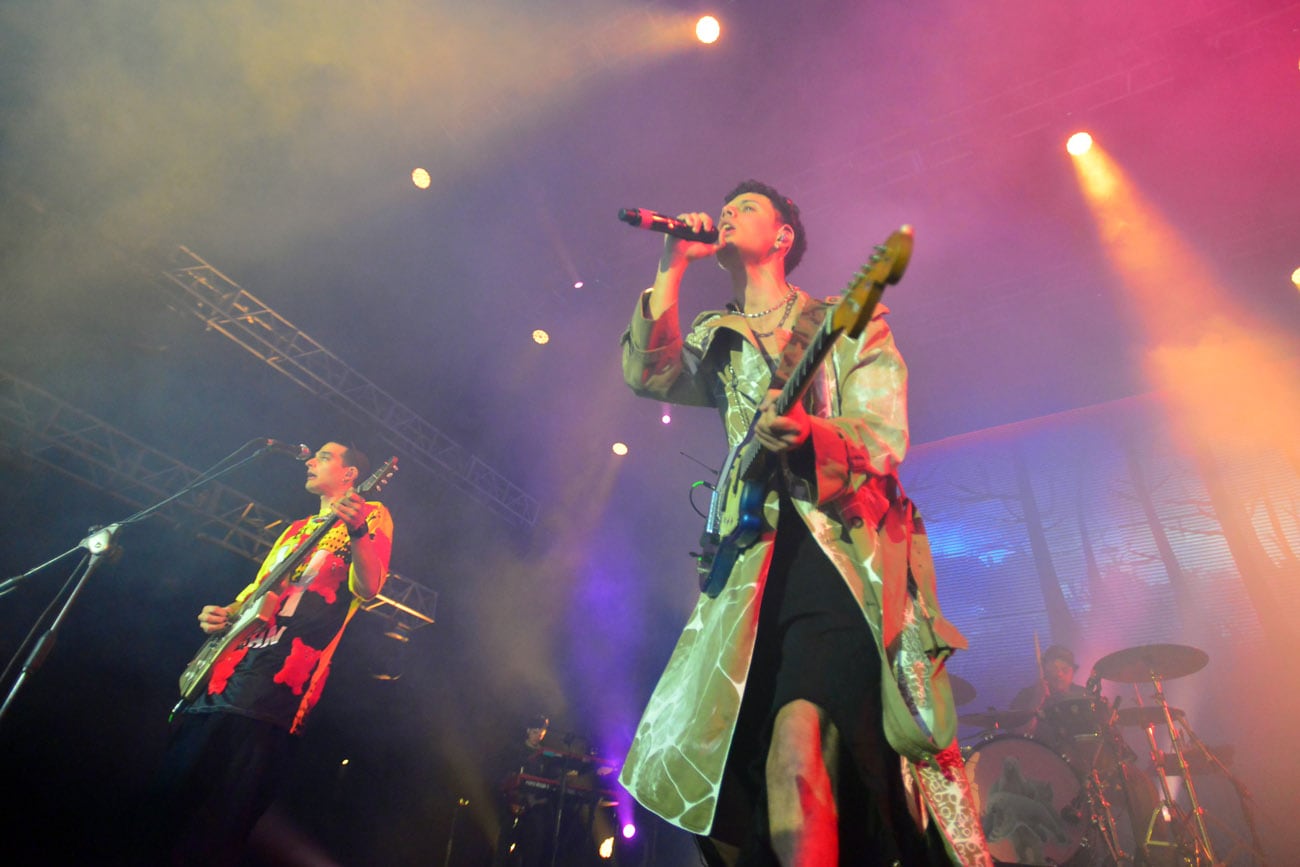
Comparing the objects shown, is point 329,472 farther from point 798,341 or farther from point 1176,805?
point 1176,805

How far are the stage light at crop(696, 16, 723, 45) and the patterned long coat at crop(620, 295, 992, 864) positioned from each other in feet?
16.5

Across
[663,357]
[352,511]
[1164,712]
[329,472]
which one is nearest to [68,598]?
[352,511]

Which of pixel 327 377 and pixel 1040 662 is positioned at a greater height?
pixel 327 377

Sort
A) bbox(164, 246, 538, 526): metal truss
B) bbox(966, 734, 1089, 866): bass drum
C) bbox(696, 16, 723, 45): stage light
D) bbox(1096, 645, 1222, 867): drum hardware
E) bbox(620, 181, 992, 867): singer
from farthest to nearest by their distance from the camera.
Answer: bbox(164, 246, 538, 526): metal truss → bbox(696, 16, 723, 45): stage light → bbox(1096, 645, 1222, 867): drum hardware → bbox(966, 734, 1089, 866): bass drum → bbox(620, 181, 992, 867): singer

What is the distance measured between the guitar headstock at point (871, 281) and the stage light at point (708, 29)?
5440mm

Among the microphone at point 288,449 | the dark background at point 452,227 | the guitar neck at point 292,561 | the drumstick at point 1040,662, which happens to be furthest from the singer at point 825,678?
the drumstick at point 1040,662

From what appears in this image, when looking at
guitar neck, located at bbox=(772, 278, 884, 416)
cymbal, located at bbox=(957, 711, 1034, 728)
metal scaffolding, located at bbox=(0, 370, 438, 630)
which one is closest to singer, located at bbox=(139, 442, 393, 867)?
metal scaffolding, located at bbox=(0, 370, 438, 630)

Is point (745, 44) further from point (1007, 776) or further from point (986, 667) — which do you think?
point (986, 667)

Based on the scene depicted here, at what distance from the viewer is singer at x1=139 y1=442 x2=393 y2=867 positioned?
3.26 m

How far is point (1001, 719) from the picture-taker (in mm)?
6449

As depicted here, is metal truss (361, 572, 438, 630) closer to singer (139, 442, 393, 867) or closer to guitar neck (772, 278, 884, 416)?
singer (139, 442, 393, 867)

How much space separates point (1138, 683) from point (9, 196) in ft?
37.2

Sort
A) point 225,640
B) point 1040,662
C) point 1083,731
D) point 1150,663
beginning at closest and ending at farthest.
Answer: point 225,640, point 1083,731, point 1150,663, point 1040,662

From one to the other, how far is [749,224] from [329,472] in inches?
151
